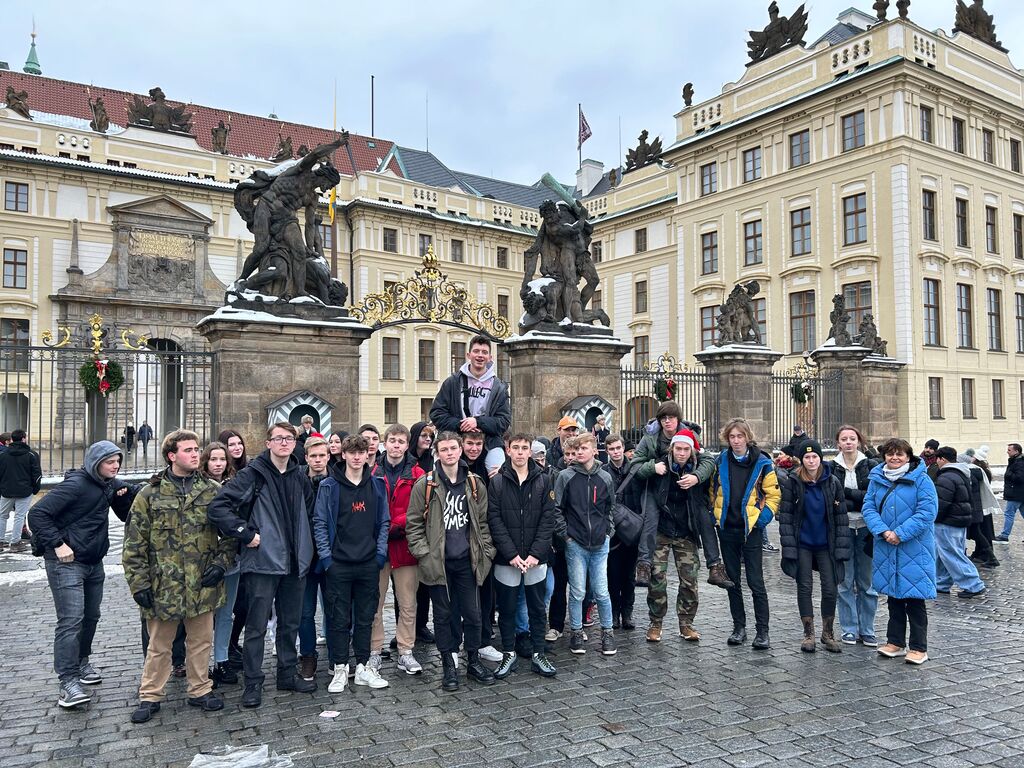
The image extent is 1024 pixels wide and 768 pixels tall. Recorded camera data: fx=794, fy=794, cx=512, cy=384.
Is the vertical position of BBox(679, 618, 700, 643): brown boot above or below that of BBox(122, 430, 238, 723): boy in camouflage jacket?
below

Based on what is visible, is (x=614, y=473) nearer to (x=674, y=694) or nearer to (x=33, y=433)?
(x=674, y=694)

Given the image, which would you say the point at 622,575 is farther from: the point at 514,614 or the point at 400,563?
the point at 400,563

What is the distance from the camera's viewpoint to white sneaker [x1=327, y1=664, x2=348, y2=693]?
5.47m

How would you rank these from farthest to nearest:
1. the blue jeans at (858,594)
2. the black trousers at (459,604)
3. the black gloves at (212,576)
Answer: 1. the blue jeans at (858,594)
2. the black trousers at (459,604)
3. the black gloves at (212,576)

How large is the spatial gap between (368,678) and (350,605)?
0.52 metres

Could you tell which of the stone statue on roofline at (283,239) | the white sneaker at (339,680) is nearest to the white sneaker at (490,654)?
the white sneaker at (339,680)

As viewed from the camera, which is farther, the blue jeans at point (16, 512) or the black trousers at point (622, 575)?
the blue jeans at point (16, 512)

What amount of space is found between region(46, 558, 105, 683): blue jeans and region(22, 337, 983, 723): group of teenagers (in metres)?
0.01

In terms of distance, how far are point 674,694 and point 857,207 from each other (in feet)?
94.5

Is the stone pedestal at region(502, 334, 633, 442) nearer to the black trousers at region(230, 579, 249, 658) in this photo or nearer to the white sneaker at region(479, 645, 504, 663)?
the white sneaker at region(479, 645, 504, 663)

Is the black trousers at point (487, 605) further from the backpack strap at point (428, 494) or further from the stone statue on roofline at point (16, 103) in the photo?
the stone statue on roofline at point (16, 103)

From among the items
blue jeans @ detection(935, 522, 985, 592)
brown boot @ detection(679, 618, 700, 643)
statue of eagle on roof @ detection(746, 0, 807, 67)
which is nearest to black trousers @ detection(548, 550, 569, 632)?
brown boot @ detection(679, 618, 700, 643)

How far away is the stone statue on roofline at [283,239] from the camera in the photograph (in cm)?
1215

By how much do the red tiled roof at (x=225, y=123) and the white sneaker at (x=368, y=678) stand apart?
39181 mm
